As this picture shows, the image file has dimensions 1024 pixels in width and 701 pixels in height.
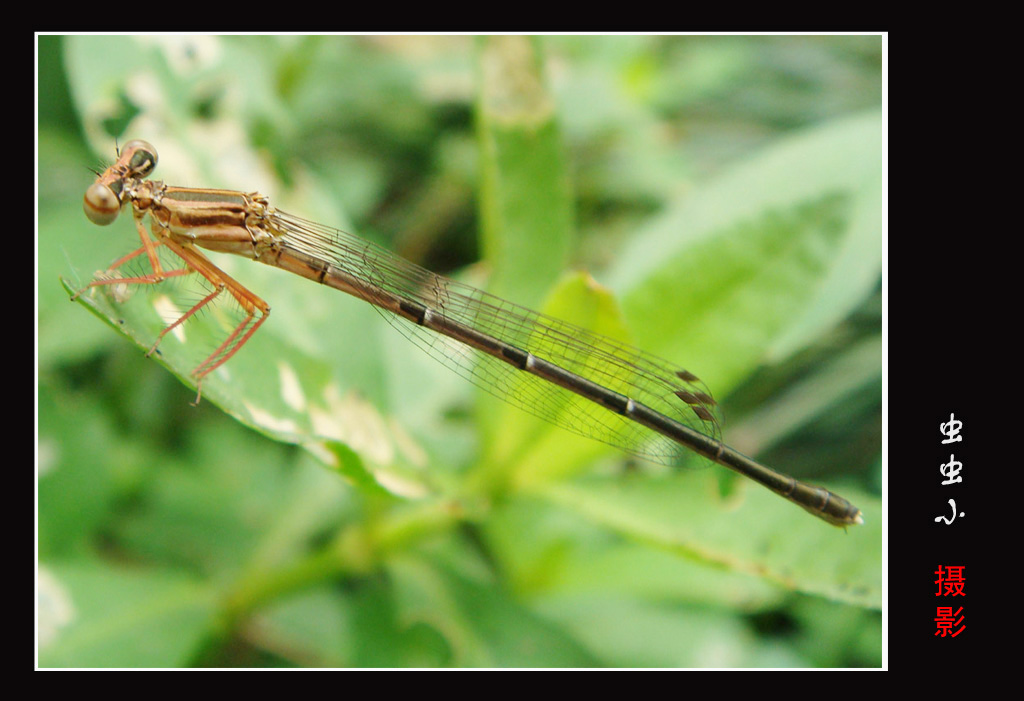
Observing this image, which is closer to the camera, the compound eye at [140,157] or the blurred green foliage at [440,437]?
the blurred green foliage at [440,437]

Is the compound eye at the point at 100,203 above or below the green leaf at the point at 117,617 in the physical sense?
above

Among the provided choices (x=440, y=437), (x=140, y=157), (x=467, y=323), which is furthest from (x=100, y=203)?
(x=440, y=437)

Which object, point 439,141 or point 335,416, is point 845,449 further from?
point 439,141

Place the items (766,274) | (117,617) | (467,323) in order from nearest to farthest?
(766,274) < (117,617) < (467,323)

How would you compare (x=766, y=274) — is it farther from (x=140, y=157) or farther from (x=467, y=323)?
(x=140, y=157)

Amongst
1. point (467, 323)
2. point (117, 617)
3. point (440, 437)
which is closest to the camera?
point (117, 617)

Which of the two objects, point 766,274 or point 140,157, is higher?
point 140,157

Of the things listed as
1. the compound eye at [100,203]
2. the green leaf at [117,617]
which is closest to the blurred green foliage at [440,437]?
the green leaf at [117,617]

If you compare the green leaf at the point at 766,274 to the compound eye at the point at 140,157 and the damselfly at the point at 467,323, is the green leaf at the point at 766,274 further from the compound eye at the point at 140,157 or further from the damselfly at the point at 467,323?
the compound eye at the point at 140,157
